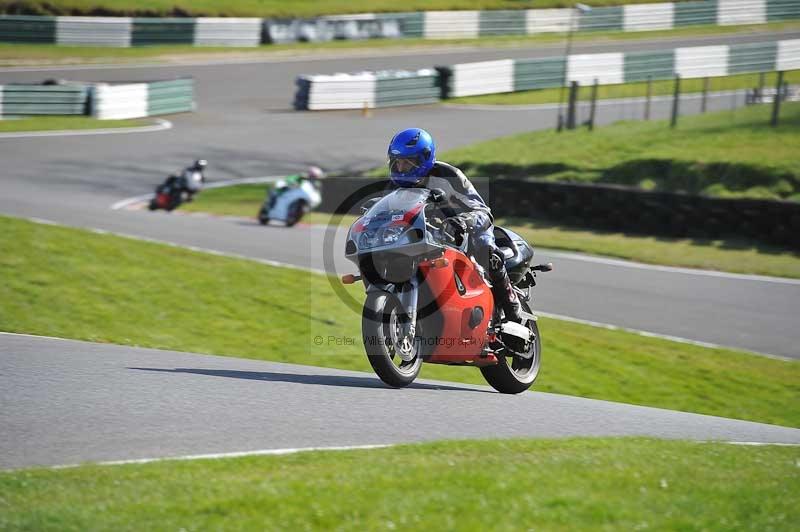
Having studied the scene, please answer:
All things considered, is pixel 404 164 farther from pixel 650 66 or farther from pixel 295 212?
pixel 650 66

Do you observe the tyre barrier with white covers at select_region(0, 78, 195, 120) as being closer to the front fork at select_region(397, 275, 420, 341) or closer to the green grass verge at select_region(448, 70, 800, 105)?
the green grass verge at select_region(448, 70, 800, 105)

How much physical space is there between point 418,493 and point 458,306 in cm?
311

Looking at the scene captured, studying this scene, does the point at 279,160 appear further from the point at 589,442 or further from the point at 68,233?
the point at 589,442

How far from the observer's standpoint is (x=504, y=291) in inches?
348

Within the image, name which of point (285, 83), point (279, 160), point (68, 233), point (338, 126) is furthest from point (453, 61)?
point (68, 233)

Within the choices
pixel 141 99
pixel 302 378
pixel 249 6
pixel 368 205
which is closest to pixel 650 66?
pixel 141 99

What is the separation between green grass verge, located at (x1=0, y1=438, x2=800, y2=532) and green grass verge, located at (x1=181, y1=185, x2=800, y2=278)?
517 inches

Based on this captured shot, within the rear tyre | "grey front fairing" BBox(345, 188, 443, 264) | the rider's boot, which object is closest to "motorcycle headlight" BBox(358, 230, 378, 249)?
"grey front fairing" BBox(345, 188, 443, 264)

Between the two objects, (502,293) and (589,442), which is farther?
(502,293)

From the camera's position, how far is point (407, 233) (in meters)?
7.79

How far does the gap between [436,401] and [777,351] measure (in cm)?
735

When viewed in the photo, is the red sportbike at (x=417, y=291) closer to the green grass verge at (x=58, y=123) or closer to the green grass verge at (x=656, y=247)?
the green grass verge at (x=656, y=247)

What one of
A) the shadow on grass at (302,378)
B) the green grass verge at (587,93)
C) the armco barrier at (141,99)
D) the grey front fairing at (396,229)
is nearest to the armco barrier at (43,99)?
the armco barrier at (141,99)

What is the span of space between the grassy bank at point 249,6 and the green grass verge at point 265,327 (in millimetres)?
30291
